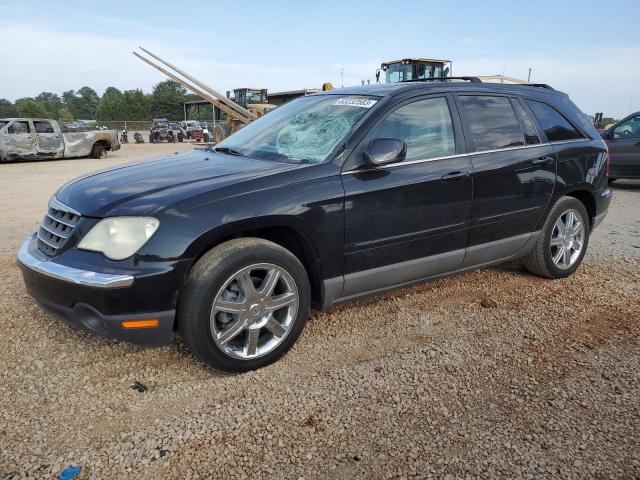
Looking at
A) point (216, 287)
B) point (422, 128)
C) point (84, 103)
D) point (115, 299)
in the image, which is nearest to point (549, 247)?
point (422, 128)

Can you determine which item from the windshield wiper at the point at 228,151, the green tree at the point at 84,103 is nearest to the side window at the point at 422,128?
the windshield wiper at the point at 228,151

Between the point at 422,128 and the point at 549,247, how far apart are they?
182 cm

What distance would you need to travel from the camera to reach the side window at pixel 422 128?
140 inches

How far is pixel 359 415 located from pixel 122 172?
224 centimetres

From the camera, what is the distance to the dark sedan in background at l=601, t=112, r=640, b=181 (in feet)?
33.4

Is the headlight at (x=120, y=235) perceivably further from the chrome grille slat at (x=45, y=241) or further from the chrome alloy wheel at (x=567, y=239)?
the chrome alloy wheel at (x=567, y=239)

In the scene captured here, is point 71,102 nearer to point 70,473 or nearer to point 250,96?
point 250,96

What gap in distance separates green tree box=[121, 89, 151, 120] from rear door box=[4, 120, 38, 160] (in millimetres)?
63884

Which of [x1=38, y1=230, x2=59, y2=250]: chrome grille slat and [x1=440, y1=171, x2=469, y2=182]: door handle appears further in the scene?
[x1=440, y1=171, x2=469, y2=182]: door handle

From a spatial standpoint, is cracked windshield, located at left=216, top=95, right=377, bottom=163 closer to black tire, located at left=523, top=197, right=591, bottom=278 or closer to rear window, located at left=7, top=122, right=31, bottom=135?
black tire, located at left=523, top=197, right=591, bottom=278

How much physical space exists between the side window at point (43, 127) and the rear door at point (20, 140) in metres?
0.19

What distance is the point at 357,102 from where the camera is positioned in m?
3.73

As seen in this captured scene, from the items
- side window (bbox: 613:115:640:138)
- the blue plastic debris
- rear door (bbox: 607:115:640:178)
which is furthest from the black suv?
side window (bbox: 613:115:640:138)

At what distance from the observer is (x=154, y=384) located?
2.95 metres
